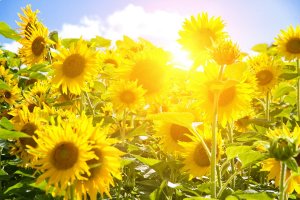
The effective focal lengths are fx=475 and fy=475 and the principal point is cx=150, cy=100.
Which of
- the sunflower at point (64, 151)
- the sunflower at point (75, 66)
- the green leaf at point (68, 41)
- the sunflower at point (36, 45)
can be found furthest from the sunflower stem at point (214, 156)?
the sunflower at point (36, 45)

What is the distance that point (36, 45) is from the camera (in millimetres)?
3422

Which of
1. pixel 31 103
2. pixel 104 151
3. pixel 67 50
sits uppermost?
pixel 67 50

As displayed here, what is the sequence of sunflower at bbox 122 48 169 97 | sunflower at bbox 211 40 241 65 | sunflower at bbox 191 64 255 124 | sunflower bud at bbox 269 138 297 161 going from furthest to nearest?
1. sunflower at bbox 122 48 169 97
2. sunflower at bbox 191 64 255 124
3. sunflower at bbox 211 40 241 65
4. sunflower bud at bbox 269 138 297 161

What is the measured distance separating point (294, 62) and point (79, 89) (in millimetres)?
2289

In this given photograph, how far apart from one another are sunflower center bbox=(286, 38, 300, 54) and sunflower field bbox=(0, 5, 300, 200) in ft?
1.01

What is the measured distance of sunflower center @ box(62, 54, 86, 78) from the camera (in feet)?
9.32

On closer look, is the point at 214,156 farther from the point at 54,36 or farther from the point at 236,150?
the point at 54,36

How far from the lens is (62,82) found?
289 centimetres

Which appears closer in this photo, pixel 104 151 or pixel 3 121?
pixel 104 151

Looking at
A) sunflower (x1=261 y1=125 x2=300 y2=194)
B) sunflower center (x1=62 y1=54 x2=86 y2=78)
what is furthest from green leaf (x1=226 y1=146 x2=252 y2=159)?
sunflower center (x1=62 y1=54 x2=86 y2=78)

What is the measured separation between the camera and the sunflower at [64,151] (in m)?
1.78

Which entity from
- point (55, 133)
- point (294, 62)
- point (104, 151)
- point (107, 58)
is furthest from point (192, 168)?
point (294, 62)

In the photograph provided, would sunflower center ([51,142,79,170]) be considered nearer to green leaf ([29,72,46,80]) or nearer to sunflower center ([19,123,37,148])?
sunflower center ([19,123,37,148])

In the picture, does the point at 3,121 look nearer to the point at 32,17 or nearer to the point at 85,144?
the point at 85,144
